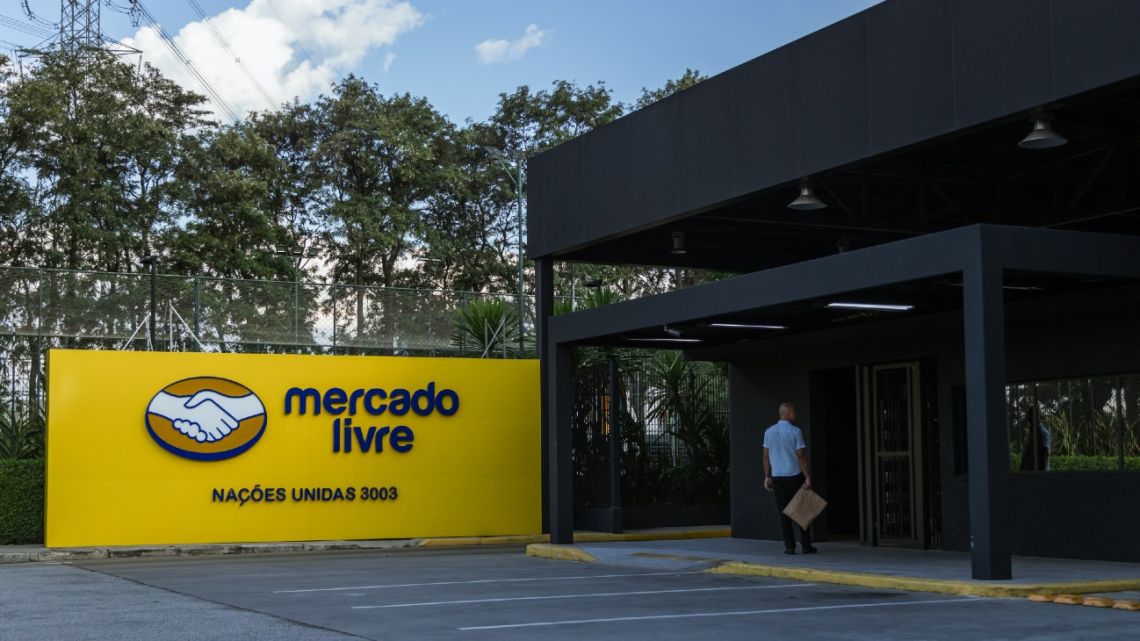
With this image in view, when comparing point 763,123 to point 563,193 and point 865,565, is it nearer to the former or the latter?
point 563,193

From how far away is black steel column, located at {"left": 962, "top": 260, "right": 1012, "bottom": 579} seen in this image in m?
11.4

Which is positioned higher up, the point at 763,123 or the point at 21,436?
the point at 763,123

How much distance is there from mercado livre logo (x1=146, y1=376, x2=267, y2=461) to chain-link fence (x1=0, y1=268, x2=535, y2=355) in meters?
4.96

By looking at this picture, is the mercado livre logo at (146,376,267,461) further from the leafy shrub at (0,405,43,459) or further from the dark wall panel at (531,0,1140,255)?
the dark wall panel at (531,0,1140,255)

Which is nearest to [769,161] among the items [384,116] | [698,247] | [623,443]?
[698,247]

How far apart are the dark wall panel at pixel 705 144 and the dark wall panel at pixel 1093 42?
4597mm

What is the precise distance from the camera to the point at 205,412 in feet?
64.3

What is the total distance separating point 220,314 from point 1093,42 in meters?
17.1

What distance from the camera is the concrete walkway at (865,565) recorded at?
1127 centimetres

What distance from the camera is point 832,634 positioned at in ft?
29.1

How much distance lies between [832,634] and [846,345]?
9.01 metres

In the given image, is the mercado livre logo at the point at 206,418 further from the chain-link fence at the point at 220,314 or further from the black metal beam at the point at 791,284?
the black metal beam at the point at 791,284

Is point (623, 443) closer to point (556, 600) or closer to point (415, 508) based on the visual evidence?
point (415, 508)

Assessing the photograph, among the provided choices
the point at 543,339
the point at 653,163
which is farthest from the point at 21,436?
the point at 653,163
